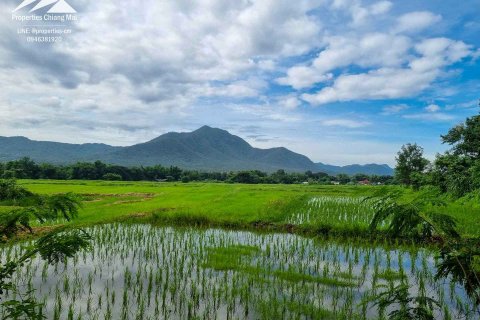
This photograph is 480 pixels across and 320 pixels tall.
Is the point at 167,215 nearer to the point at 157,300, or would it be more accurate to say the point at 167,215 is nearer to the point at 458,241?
the point at 157,300

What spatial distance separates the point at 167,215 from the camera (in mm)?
22016

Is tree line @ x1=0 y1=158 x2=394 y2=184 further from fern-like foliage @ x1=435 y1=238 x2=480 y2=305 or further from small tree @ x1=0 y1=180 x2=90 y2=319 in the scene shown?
small tree @ x1=0 y1=180 x2=90 y2=319

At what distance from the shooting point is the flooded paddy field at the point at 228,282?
777cm

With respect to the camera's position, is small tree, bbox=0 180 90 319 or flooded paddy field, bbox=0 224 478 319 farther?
flooded paddy field, bbox=0 224 478 319

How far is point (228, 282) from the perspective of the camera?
9.82 m

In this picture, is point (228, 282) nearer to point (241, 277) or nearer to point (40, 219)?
point (241, 277)

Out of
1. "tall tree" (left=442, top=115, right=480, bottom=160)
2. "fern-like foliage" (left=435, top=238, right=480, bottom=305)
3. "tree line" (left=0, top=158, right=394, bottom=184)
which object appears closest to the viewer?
"fern-like foliage" (left=435, top=238, right=480, bottom=305)

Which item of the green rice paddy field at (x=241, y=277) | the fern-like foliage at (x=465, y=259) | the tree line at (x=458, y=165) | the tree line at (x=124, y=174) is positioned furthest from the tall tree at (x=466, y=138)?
the tree line at (x=124, y=174)

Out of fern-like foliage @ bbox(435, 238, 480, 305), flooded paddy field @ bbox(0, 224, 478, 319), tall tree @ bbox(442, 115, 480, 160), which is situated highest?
tall tree @ bbox(442, 115, 480, 160)

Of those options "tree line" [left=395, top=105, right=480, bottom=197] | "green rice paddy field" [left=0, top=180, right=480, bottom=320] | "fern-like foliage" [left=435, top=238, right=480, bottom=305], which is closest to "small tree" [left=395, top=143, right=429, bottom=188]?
"tree line" [left=395, top=105, right=480, bottom=197]

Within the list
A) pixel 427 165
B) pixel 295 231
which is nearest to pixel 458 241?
pixel 295 231

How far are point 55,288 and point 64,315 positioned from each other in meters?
2.00

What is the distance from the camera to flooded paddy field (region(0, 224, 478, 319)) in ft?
25.5

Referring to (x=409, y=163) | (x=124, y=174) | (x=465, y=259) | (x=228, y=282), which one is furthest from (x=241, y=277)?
(x=124, y=174)
